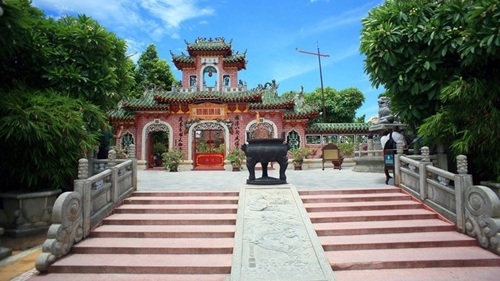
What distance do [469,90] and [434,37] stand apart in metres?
1.31

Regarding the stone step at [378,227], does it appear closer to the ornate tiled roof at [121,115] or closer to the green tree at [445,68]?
the green tree at [445,68]

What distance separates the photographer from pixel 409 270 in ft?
11.5

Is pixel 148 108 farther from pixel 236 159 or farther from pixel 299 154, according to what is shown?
pixel 299 154

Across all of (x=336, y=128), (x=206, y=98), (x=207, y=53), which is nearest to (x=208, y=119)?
(x=206, y=98)

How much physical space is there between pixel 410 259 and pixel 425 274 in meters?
0.26

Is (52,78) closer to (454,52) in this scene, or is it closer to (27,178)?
(27,178)

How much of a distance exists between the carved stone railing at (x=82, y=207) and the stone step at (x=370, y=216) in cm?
381

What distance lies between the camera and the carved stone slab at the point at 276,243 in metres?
3.28

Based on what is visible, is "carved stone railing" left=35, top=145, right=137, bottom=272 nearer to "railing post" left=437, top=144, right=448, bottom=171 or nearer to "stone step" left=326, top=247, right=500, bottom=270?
"stone step" left=326, top=247, right=500, bottom=270

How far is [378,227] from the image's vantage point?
14.4ft

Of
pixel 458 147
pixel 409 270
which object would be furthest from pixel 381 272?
pixel 458 147

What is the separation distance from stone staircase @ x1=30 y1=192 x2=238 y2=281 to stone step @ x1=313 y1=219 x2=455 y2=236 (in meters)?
1.61

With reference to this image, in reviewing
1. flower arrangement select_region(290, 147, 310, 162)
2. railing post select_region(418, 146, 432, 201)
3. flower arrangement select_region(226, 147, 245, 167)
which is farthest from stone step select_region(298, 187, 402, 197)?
flower arrangement select_region(290, 147, 310, 162)

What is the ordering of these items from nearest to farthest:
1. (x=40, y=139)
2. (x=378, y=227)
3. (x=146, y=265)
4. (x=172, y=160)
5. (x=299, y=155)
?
(x=146, y=265) → (x=378, y=227) → (x=40, y=139) → (x=172, y=160) → (x=299, y=155)
